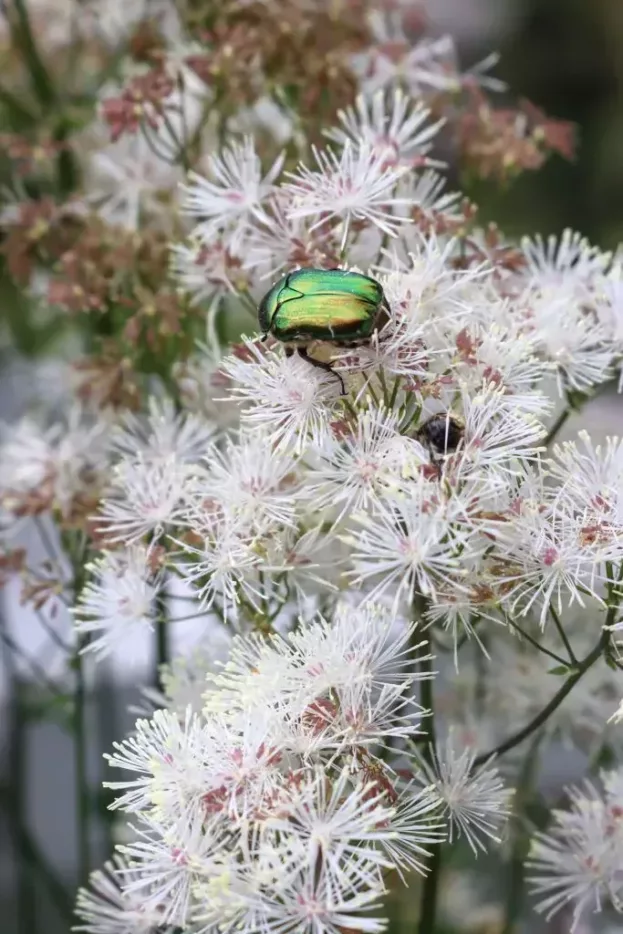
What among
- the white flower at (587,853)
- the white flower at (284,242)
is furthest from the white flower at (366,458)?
the white flower at (587,853)

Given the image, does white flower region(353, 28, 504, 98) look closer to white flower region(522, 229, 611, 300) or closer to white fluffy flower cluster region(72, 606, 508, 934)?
white flower region(522, 229, 611, 300)

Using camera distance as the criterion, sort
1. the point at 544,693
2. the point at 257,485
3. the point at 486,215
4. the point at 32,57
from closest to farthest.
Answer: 1. the point at 257,485
2. the point at 544,693
3. the point at 32,57
4. the point at 486,215

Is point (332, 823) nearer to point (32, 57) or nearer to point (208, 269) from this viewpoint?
point (208, 269)

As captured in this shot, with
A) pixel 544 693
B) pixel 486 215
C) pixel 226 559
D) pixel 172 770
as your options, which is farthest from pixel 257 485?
pixel 486 215

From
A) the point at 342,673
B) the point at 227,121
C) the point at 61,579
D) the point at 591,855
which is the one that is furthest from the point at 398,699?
the point at 227,121

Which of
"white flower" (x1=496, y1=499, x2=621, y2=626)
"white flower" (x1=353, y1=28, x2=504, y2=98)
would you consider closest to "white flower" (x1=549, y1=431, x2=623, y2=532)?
"white flower" (x1=496, y1=499, x2=621, y2=626)

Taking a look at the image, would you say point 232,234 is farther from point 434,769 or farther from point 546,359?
point 434,769

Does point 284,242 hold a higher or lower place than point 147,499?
higher
